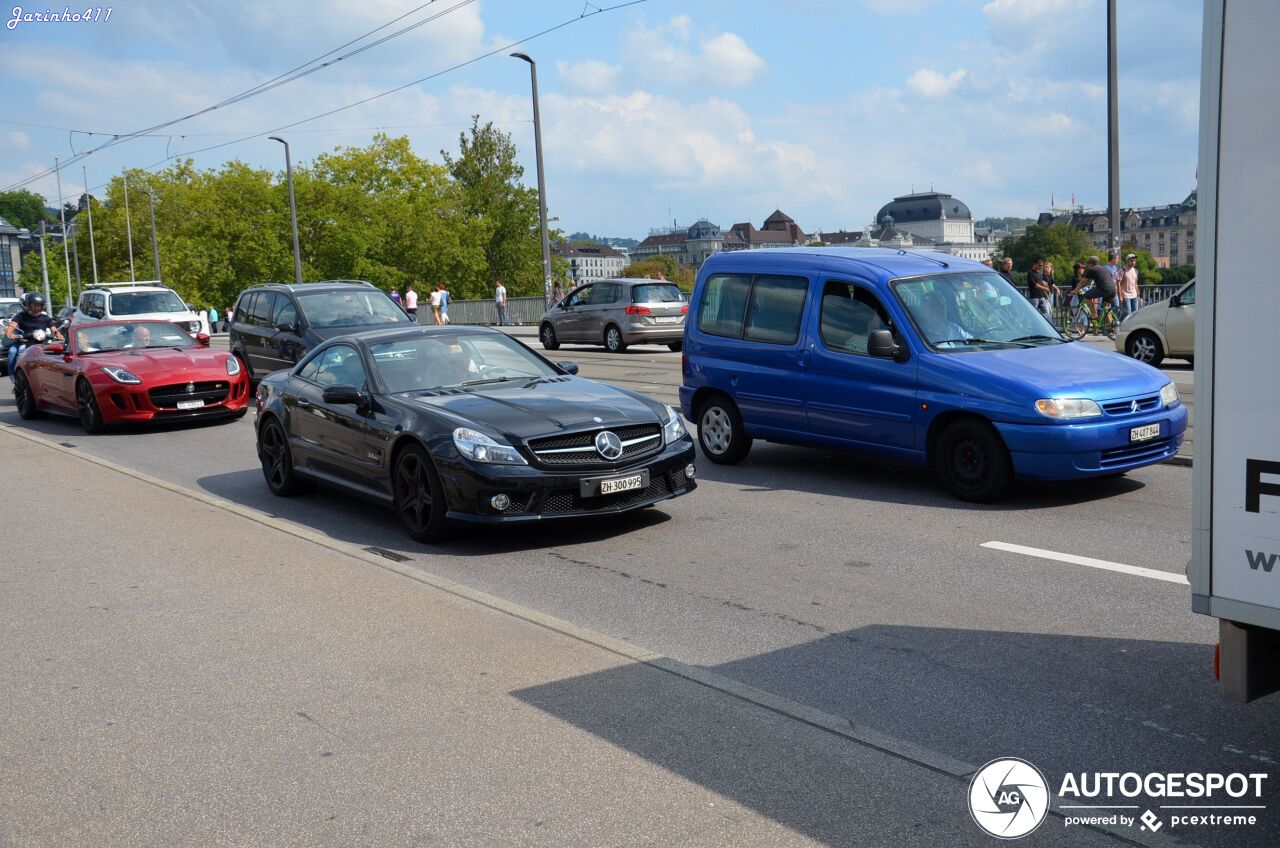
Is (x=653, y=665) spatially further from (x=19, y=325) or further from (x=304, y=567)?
(x=19, y=325)

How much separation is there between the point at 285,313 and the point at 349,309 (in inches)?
36.5

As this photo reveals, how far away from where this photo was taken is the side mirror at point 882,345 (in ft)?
30.9

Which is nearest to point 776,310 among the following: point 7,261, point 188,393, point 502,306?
point 188,393

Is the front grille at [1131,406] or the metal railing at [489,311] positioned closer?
the front grille at [1131,406]

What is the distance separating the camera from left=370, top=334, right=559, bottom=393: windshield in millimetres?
9266

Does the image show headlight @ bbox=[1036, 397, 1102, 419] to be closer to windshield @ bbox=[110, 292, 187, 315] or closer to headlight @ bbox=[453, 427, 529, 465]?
headlight @ bbox=[453, 427, 529, 465]

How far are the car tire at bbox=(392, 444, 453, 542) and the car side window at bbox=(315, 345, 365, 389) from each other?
3.41 feet

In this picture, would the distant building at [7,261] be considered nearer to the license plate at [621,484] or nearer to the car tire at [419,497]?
the car tire at [419,497]

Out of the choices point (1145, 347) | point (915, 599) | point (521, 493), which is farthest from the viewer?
point (1145, 347)

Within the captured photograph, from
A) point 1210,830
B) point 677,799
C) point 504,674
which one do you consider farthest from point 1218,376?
point 504,674

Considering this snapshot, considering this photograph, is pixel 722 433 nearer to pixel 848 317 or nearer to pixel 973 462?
pixel 848 317

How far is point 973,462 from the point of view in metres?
9.08

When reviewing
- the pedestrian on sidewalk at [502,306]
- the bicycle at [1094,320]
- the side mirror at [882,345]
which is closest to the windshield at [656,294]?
the bicycle at [1094,320]

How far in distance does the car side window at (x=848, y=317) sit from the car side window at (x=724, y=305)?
3.15 ft
